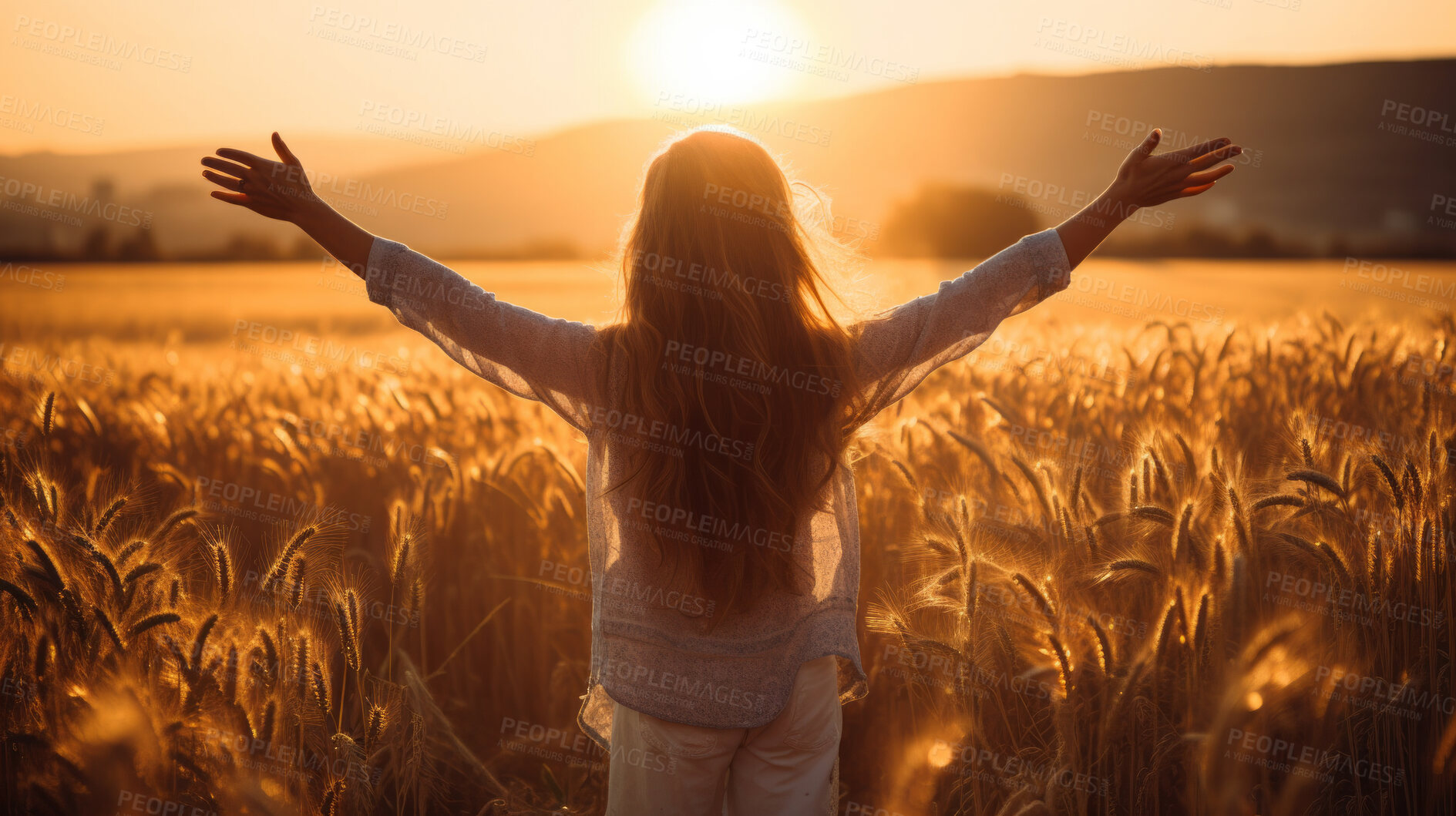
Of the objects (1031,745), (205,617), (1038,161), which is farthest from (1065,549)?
(1038,161)

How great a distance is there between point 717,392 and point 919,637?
1.00 m

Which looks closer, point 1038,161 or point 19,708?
point 19,708

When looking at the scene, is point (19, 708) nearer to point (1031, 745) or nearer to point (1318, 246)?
point (1031, 745)

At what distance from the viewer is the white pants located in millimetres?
1862

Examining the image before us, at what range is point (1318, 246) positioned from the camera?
3450cm

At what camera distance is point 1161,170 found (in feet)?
6.22

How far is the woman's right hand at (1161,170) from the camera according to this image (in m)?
1.89

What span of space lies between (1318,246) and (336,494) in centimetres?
4158
